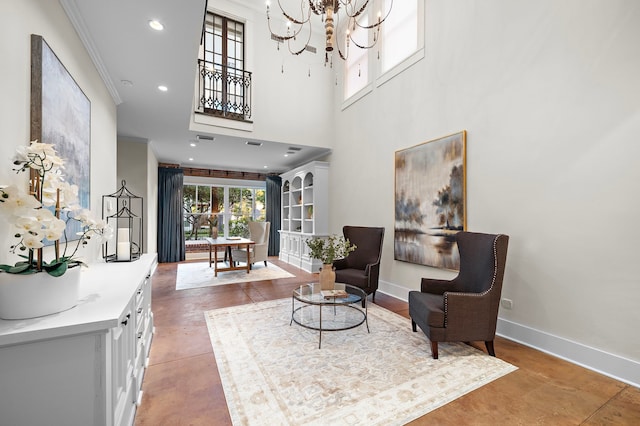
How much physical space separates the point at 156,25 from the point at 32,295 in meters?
2.08

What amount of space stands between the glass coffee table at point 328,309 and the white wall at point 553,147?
3.69 ft

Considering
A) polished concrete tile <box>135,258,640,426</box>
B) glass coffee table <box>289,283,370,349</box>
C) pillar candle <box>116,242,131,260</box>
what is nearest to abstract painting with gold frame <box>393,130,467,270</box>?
glass coffee table <box>289,283,370,349</box>

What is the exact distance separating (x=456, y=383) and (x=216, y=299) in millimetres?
3140

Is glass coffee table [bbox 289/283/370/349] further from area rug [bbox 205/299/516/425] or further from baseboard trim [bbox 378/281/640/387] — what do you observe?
baseboard trim [bbox 378/281/640/387]

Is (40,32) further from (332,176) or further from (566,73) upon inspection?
(332,176)

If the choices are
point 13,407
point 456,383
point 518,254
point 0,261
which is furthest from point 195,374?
point 518,254

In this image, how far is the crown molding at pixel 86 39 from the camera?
1.96 m

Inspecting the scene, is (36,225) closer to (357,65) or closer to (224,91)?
(224,91)

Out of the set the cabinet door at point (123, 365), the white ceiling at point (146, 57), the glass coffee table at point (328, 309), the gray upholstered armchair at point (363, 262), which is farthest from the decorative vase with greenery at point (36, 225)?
the gray upholstered armchair at point (363, 262)

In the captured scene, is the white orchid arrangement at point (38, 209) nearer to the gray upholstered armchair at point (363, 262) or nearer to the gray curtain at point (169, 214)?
the gray upholstered armchair at point (363, 262)

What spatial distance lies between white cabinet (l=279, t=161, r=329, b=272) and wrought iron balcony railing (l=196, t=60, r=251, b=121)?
5.92ft

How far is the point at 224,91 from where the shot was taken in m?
5.09

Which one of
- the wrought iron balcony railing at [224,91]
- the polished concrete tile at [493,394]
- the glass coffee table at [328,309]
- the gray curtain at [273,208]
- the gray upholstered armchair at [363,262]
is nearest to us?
the polished concrete tile at [493,394]

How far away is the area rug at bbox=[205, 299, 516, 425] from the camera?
1707 mm
